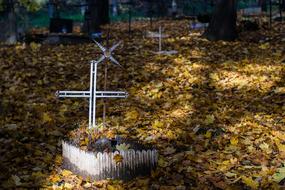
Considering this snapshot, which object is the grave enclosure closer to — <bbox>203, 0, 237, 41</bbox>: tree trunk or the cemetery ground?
the cemetery ground

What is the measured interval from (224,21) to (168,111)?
6.00 m

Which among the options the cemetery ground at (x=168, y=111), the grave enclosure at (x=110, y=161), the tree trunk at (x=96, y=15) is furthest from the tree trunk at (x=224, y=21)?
the grave enclosure at (x=110, y=161)

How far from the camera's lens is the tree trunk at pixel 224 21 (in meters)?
13.7

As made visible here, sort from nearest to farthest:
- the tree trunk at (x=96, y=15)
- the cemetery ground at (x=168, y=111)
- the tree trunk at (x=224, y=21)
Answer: the cemetery ground at (x=168, y=111)
the tree trunk at (x=224, y=21)
the tree trunk at (x=96, y=15)

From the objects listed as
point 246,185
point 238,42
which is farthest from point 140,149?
point 238,42

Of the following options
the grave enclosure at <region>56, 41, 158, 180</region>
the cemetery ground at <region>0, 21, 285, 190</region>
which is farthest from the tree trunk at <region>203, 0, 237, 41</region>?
the grave enclosure at <region>56, 41, 158, 180</region>

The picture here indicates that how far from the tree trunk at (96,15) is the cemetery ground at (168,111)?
3.73m

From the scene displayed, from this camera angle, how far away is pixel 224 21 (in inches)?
541

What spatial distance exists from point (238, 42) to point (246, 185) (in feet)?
28.4

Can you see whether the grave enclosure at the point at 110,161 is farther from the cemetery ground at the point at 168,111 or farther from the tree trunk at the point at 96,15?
the tree trunk at the point at 96,15

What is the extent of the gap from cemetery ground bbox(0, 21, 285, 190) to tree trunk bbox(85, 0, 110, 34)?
12.2 ft

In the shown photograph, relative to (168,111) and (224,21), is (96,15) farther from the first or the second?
(168,111)

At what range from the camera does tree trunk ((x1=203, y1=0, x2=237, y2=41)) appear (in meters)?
13.7

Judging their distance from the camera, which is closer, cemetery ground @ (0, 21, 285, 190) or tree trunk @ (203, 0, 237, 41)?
cemetery ground @ (0, 21, 285, 190)
